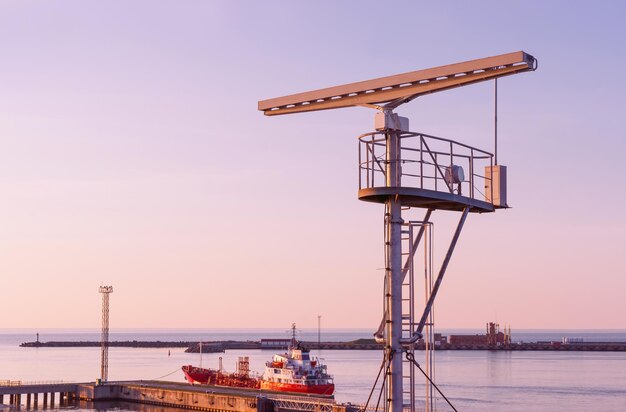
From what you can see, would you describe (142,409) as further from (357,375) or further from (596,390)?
(357,375)

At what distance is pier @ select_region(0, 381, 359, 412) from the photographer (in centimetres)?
8500

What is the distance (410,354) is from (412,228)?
2885 millimetres

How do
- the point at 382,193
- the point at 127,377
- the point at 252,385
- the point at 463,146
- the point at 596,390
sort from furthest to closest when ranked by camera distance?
the point at 127,377 < the point at 596,390 < the point at 252,385 < the point at 463,146 < the point at 382,193

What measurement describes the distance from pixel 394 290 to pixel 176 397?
80019 mm

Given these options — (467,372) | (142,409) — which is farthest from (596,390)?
(142,409)

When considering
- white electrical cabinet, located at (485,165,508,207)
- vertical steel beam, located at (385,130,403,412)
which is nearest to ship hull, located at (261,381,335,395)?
white electrical cabinet, located at (485,165,508,207)

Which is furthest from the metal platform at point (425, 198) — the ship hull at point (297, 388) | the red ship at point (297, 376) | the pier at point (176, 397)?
the red ship at point (297, 376)

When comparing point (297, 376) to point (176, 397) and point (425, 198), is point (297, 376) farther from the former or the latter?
point (425, 198)

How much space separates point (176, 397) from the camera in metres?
97.9

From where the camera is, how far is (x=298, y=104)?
2359 centimetres

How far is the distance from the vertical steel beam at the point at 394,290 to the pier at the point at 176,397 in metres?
58.1

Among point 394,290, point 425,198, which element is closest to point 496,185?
point 425,198

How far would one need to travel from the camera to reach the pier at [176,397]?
3346 inches

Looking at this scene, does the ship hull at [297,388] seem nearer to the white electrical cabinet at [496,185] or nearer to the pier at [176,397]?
the pier at [176,397]
